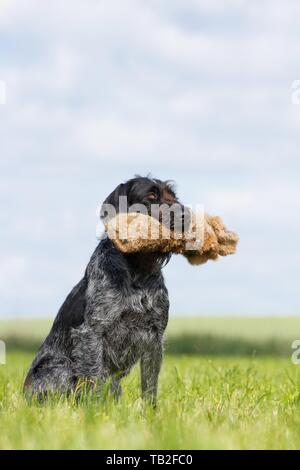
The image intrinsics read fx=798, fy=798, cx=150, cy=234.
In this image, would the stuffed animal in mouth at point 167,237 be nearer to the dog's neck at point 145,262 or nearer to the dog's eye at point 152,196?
the dog's neck at point 145,262

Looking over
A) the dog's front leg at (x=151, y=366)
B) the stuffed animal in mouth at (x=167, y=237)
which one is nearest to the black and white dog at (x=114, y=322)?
the dog's front leg at (x=151, y=366)

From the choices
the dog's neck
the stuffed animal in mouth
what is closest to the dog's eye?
the stuffed animal in mouth

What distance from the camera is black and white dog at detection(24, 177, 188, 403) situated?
24.8 ft

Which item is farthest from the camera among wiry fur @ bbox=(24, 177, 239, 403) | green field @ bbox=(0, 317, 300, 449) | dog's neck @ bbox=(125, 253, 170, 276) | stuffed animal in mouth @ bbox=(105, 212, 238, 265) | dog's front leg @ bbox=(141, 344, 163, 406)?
dog's front leg @ bbox=(141, 344, 163, 406)

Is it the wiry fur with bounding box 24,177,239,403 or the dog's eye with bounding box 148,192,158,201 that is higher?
the dog's eye with bounding box 148,192,158,201

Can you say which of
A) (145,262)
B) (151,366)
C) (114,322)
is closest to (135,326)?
(114,322)

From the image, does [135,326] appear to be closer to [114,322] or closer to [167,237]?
[114,322]

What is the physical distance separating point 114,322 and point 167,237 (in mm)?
1114

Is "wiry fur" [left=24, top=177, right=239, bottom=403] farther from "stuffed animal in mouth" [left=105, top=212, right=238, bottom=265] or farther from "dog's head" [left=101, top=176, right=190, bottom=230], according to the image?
"stuffed animal in mouth" [left=105, top=212, right=238, bottom=265]

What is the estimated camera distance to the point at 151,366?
7.82 meters

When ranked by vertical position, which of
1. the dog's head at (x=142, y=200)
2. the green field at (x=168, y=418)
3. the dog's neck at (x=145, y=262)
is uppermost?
the dog's head at (x=142, y=200)

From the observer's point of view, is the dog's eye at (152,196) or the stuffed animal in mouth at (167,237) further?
the dog's eye at (152,196)

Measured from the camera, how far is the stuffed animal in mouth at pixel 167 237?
7.04 metres
